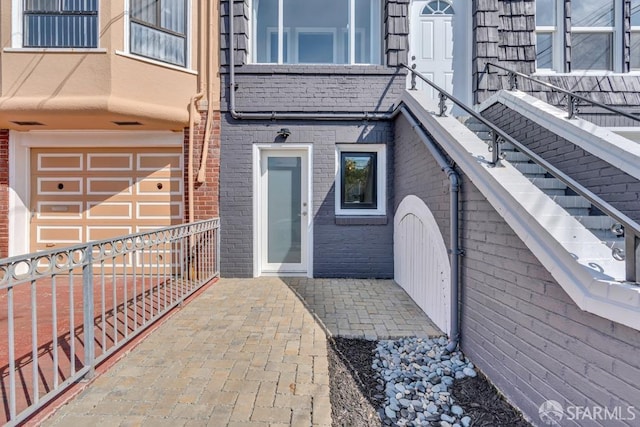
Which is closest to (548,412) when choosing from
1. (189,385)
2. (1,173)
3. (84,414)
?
(189,385)

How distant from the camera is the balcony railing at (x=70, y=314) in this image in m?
1.92

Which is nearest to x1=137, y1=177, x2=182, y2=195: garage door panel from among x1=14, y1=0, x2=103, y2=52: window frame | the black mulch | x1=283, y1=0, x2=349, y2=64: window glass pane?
x1=14, y1=0, x2=103, y2=52: window frame

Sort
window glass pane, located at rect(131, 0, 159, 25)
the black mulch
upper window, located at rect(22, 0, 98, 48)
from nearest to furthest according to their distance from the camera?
the black mulch < upper window, located at rect(22, 0, 98, 48) < window glass pane, located at rect(131, 0, 159, 25)

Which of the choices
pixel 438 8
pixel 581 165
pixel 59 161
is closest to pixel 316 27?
pixel 438 8

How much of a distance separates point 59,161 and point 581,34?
940 centimetres

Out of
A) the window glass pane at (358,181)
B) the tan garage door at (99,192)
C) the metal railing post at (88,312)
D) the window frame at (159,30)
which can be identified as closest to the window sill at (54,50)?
the window frame at (159,30)

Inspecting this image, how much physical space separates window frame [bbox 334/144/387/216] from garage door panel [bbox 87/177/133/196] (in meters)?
3.56

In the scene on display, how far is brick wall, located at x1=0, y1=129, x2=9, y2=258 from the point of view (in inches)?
208

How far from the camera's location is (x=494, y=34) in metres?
5.46

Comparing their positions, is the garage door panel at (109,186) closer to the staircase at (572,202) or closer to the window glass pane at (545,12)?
the staircase at (572,202)

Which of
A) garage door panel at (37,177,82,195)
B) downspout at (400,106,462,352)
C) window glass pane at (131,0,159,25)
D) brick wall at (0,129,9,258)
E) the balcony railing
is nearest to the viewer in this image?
the balcony railing

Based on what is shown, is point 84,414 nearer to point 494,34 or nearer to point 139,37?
point 139,37

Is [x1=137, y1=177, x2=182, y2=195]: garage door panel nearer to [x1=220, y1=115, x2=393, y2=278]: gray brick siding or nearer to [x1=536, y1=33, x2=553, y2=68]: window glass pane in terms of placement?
[x1=220, y1=115, x2=393, y2=278]: gray brick siding

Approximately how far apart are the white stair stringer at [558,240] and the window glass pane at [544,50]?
4191mm
